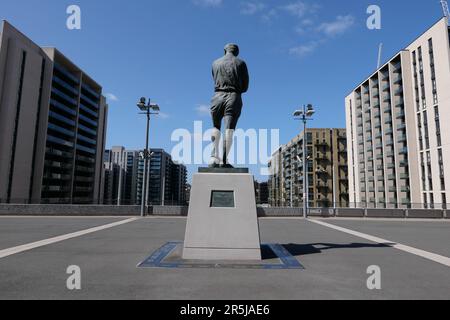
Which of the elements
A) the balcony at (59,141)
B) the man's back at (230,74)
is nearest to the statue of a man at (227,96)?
the man's back at (230,74)

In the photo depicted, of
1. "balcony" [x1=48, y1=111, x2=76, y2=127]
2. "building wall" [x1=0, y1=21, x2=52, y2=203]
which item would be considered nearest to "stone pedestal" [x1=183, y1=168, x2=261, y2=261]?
"building wall" [x1=0, y1=21, x2=52, y2=203]

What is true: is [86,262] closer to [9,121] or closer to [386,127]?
[9,121]

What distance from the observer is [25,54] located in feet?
179

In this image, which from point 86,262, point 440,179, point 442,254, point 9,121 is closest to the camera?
point 86,262

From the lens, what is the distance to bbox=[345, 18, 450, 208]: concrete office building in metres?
43.4

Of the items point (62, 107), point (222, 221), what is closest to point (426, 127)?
point (222, 221)

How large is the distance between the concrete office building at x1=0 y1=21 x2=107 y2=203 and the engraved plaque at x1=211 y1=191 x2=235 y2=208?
39.3 meters

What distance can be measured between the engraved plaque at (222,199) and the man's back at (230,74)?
9.78ft

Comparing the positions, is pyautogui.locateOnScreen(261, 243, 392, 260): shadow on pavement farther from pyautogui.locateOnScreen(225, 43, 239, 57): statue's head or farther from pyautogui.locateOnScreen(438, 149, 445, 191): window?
pyautogui.locateOnScreen(438, 149, 445, 191): window

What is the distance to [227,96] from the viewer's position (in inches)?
315

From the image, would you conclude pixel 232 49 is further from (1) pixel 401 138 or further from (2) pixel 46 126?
(2) pixel 46 126

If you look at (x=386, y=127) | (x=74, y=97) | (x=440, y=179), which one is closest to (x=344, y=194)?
(x=386, y=127)

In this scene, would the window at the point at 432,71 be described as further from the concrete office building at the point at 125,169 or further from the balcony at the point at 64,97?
the concrete office building at the point at 125,169
